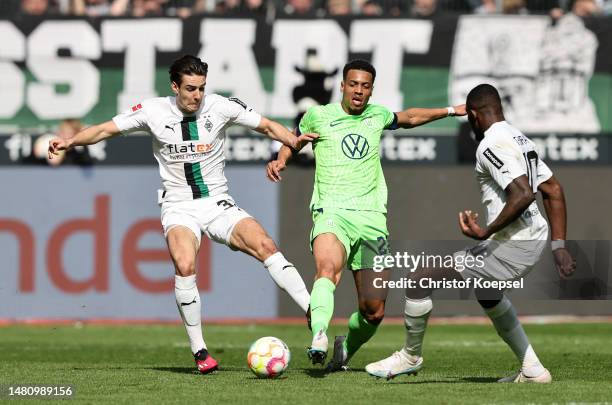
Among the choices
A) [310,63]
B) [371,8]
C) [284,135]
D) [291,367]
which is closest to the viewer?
[284,135]

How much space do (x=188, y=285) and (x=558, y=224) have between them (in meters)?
3.10

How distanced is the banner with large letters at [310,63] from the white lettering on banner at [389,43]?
0.05 feet

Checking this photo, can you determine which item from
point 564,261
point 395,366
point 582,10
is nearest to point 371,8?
point 582,10

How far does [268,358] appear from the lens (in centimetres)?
957

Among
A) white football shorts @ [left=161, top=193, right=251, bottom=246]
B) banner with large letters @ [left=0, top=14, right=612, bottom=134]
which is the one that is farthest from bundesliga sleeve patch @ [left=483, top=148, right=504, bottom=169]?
banner with large letters @ [left=0, top=14, right=612, bottom=134]

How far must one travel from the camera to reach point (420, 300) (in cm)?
932

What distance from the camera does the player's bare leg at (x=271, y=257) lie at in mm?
10469

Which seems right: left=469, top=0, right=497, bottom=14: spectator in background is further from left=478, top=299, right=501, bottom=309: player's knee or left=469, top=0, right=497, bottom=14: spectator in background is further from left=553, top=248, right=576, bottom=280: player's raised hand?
left=553, top=248, right=576, bottom=280: player's raised hand

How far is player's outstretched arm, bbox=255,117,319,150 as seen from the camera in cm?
1014

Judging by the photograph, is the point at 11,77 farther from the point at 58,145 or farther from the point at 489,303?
the point at 489,303

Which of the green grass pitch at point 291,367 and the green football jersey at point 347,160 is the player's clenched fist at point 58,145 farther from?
the green football jersey at point 347,160

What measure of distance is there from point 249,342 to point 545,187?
649 centimetres

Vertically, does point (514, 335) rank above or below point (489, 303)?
below

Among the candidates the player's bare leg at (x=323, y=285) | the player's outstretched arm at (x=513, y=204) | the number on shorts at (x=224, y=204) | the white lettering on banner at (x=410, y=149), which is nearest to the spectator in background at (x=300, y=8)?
the white lettering on banner at (x=410, y=149)
